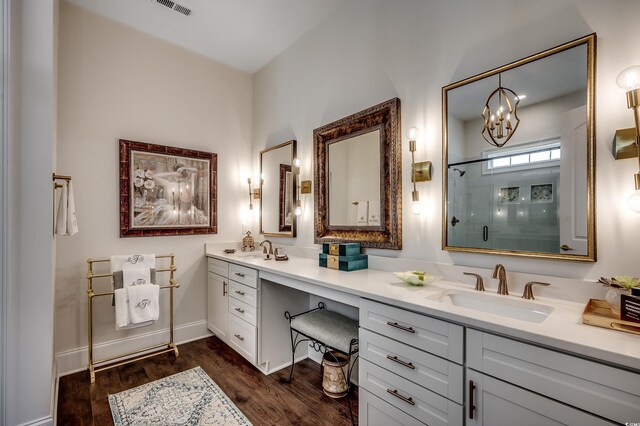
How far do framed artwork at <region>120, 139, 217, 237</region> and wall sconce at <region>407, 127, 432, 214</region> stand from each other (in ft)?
7.54

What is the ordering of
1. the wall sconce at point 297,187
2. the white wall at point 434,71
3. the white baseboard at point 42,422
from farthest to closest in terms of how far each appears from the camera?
the wall sconce at point 297,187 → the white baseboard at point 42,422 → the white wall at point 434,71

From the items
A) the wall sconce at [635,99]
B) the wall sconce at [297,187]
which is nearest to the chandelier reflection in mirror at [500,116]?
the wall sconce at [635,99]

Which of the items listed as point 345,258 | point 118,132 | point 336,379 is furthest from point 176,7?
point 336,379

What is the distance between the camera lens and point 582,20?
4.56 feet

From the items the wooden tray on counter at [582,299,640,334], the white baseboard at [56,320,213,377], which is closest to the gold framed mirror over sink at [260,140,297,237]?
the white baseboard at [56,320,213,377]

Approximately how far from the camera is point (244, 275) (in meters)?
2.58

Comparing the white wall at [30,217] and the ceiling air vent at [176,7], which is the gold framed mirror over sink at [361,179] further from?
the white wall at [30,217]

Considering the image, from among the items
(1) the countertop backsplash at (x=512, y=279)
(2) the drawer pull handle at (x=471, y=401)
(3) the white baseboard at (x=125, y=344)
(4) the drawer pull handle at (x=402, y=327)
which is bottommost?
(3) the white baseboard at (x=125, y=344)

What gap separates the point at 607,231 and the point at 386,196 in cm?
121

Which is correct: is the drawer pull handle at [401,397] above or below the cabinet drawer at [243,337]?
above

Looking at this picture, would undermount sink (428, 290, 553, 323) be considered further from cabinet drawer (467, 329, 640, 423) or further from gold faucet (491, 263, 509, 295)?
cabinet drawer (467, 329, 640, 423)

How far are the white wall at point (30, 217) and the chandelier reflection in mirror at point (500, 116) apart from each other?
2474 millimetres

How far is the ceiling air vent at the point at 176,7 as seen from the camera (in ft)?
8.29

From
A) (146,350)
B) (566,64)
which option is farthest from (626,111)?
(146,350)
